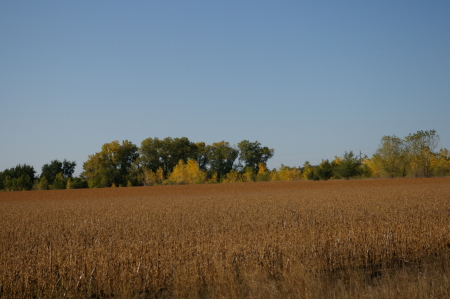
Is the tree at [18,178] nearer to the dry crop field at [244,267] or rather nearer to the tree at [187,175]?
the tree at [187,175]

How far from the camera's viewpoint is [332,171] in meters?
72.1

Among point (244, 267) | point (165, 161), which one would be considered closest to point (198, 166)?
point (165, 161)

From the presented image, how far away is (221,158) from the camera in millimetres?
103375

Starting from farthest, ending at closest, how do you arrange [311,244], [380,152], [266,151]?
[266,151] → [380,152] → [311,244]

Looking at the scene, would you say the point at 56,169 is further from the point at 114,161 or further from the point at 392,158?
the point at 392,158

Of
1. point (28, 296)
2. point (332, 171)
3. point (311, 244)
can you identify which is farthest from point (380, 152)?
point (28, 296)

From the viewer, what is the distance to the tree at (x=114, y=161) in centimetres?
8594

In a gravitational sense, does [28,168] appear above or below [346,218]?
above

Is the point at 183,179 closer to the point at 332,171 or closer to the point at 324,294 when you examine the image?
the point at 332,171

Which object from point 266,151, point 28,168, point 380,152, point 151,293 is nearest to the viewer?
point 151,293

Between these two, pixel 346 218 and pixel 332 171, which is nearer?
pixel 346 218

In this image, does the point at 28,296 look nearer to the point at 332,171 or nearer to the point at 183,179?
the point at 332,171

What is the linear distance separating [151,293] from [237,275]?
1.76m

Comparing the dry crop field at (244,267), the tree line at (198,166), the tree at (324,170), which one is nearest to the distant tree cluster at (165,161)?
the tree line at (198,166)
